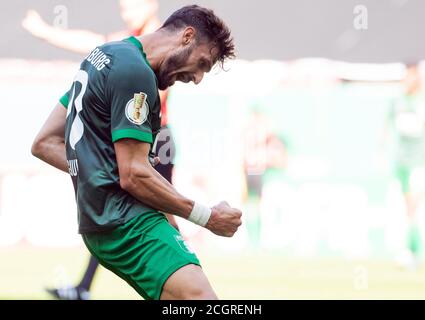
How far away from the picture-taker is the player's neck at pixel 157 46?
14.5ft

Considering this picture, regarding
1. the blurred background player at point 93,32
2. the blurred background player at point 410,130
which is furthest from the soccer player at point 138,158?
the blurred background player at point 410,130

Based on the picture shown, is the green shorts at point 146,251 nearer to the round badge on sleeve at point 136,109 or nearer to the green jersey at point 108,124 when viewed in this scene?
the green jersey at point 108,124

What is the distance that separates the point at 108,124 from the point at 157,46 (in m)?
0.39

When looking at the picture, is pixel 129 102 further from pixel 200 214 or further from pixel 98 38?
pixel 98 38

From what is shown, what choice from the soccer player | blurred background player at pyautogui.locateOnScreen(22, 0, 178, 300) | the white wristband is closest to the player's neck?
the soccer player

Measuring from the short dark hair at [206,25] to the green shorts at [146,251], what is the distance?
726 mm

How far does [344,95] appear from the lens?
10.1 metres

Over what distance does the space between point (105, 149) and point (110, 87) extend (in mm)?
242

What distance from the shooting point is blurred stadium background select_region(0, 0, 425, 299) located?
31.4 ft

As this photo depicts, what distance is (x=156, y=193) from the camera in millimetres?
4246

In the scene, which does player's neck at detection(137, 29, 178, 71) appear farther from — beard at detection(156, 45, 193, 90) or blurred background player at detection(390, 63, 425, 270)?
blurred background player at detection(390, 63, 425, 270)

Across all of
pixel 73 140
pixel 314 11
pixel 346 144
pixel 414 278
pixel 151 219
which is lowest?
pixel 151 219
